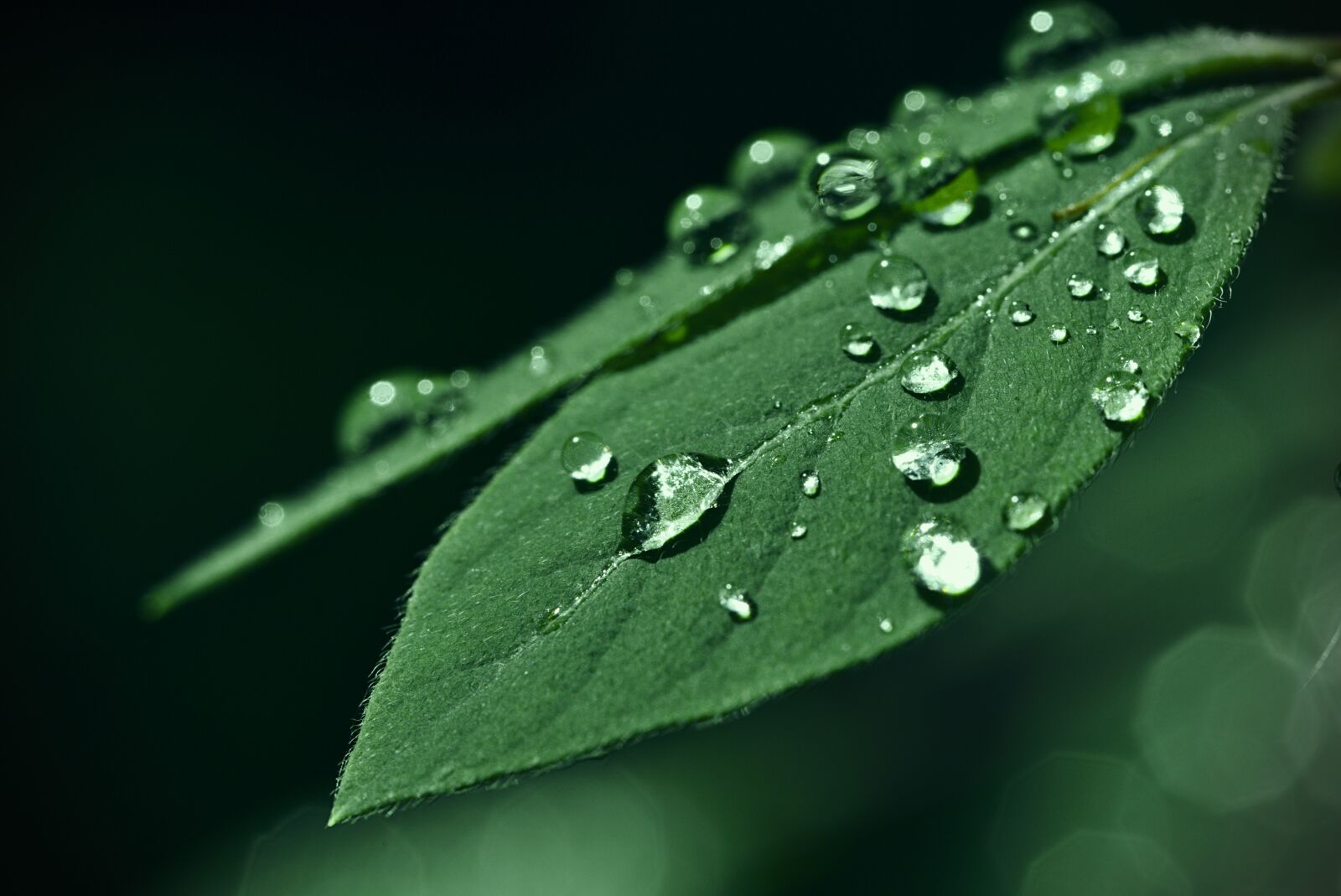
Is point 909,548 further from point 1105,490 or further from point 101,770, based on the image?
point 101,770

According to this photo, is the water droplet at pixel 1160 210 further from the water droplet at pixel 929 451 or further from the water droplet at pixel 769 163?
the water droplet at pixel 769 163

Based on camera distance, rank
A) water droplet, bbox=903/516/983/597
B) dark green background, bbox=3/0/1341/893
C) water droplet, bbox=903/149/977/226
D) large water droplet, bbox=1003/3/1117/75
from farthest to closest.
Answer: dark green background, bbox=3/0/1341/893, large water droplet, bbox=1003/3/1117/75, water droplet, bbox=903/149/977/226, water droplet, bbox=903/516/983/597

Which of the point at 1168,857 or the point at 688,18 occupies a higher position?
the point at 688,18

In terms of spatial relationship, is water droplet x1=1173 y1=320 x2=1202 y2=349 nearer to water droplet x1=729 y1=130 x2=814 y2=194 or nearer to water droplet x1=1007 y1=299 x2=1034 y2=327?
water droplet x1=1007 y1=299 x2=1034 y2=327

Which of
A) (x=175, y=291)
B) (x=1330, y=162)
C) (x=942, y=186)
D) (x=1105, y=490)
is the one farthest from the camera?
(x=175, y=291)

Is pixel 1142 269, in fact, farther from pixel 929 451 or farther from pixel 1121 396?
pixel 929 451

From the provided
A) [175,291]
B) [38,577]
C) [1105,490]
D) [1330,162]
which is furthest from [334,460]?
[1330,162]

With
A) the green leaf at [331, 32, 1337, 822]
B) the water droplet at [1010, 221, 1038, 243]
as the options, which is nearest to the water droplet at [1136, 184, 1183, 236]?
the green leaf at [331, 32, 1337, 822]
